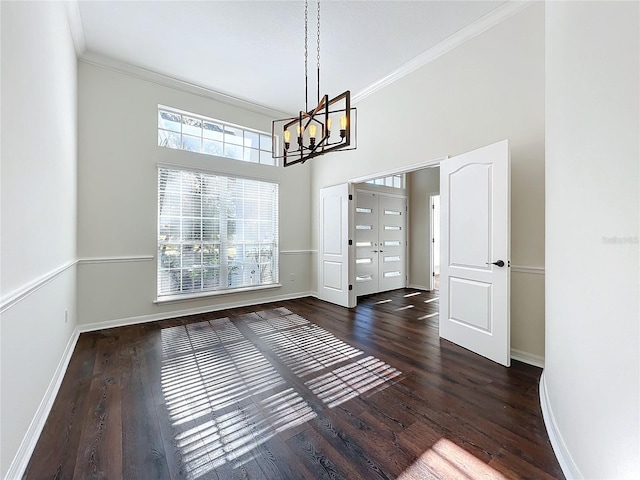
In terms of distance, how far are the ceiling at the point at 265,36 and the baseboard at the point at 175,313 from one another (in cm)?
340

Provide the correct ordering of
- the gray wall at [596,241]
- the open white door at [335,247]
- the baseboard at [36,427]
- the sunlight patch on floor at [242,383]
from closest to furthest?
the gray wall at [596,241], the baseboard at [36,427], the sunlight patch on floor at [242,383], the open white door at [335,247]

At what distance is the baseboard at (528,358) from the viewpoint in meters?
2.53

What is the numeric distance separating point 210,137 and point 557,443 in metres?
5.06

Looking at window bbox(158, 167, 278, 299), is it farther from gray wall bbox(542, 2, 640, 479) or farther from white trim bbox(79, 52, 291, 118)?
gray wall bbox(542, 2, 640, 479)

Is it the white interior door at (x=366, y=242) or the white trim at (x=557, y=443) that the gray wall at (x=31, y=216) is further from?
the white interior door at (x=366, y=242)

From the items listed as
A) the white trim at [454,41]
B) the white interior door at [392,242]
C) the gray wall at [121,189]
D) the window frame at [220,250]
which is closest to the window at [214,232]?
the window frame at [220,250]

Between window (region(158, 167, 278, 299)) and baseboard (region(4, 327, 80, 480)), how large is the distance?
5.80ft

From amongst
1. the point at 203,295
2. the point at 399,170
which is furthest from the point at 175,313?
the point at 399,170

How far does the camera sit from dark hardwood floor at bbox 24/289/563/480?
4.77ft

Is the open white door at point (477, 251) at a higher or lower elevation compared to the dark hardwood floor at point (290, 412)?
higher

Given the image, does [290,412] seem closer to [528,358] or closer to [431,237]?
[528,358]

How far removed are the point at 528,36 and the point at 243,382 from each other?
4.07m

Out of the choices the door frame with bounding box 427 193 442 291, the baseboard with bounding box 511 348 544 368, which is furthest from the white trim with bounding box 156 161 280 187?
the baseboard with bounding box 511 348 544 368

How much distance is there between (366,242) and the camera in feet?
18.7
